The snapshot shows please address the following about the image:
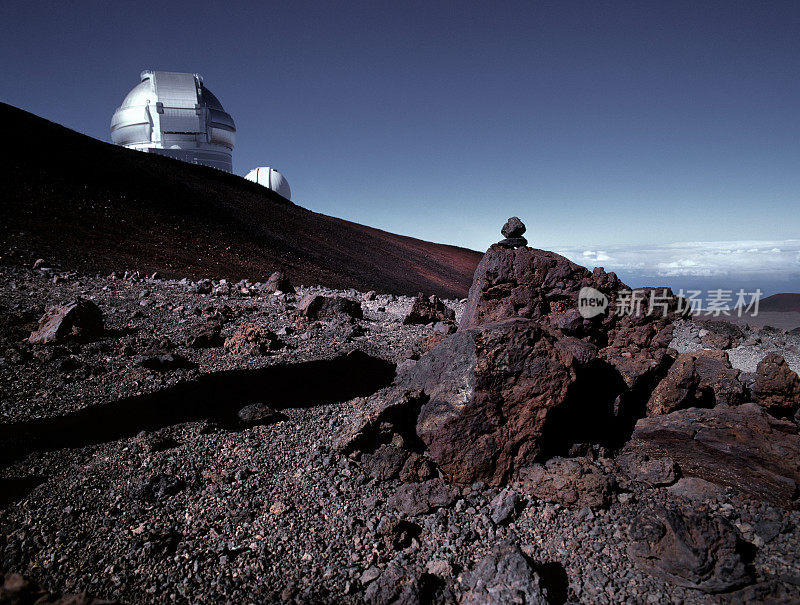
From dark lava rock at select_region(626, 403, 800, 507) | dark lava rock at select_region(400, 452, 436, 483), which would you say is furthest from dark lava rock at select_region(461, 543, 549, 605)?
dark lava rock at select_region(626, 403, 800, 507)

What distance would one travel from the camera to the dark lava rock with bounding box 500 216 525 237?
5.27m

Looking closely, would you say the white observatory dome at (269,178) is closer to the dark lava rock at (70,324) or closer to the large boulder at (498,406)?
the dark lava rock at (70,324)

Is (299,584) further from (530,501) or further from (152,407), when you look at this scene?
(152,407)

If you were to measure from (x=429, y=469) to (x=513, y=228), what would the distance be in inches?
120

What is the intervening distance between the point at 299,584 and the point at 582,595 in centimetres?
158

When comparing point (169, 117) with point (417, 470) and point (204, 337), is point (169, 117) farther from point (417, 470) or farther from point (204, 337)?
point (417, 470)

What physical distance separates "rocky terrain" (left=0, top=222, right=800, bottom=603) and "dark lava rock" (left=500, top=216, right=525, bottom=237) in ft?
1.82

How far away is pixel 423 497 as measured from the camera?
3121 millimetres

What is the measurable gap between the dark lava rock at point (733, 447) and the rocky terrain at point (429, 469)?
15 mm

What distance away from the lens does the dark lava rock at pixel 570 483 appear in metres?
3.08

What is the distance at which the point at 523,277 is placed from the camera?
4.59 metres

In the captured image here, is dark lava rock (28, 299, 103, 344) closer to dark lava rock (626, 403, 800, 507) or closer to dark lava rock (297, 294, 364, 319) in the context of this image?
dark lava rock (297, 294, 364, 319)

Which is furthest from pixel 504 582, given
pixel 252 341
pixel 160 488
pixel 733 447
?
pixel 252 341
